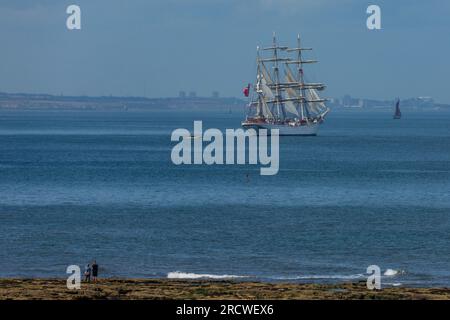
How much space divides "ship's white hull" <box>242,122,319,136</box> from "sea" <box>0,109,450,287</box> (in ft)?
191

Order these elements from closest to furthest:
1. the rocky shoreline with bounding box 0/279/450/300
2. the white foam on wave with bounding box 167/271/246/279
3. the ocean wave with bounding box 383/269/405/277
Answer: the rocky shoreline with bounding box 0/279/450/300 < the white foam on wave with bounding box 167/271/246/279 < the ocean wave with bounding box 383/269/405/277

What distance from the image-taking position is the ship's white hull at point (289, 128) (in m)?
184

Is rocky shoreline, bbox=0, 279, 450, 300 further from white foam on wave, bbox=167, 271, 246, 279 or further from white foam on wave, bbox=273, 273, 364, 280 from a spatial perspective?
white foam on wave, bbox=273, 273, 364, 280

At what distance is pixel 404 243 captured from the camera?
55.6m

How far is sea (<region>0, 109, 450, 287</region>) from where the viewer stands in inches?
1889

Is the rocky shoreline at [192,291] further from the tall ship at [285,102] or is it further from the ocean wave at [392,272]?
the tall ship at [285,102]

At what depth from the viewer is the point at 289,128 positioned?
610 ft

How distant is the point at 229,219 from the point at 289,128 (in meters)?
121

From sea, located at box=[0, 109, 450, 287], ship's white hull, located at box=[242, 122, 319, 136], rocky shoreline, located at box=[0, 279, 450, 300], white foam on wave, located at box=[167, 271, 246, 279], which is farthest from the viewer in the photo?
ship's white hull, located at box=[242, 122, 319, 136]

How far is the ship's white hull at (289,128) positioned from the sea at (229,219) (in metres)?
58.1

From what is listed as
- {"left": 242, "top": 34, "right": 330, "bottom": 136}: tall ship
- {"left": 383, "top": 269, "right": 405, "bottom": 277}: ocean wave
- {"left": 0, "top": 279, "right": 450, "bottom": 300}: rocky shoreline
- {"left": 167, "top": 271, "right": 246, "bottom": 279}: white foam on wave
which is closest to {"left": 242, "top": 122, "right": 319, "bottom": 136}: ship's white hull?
{"left": 242, "top": 34, "right": 330, "bottom": 136}: tall ship

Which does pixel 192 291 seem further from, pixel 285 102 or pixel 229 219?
pixel 285 102

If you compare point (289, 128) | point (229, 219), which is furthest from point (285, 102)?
Result: point (229, 219)
